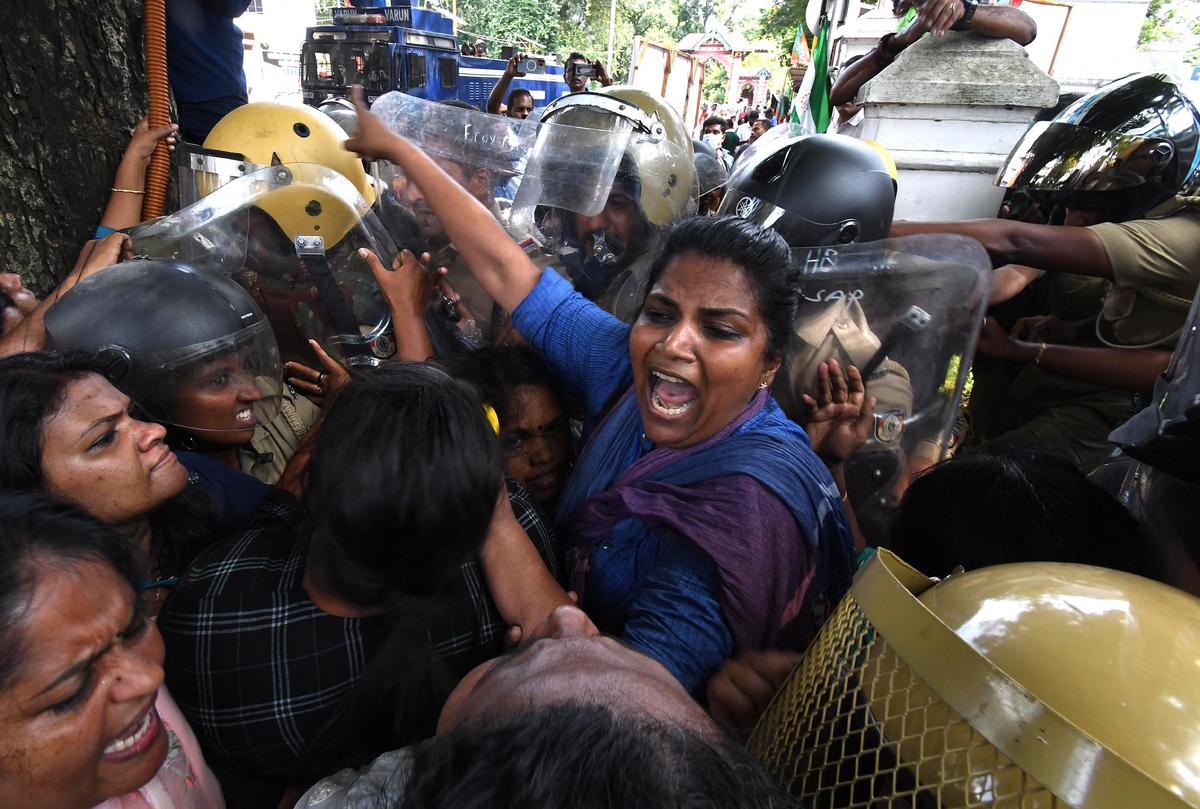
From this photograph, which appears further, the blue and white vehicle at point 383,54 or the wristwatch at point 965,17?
the blue and white vehicle at point 383,54

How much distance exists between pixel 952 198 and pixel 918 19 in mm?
1027

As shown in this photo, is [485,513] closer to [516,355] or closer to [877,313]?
[516,355]

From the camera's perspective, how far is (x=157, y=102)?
2.40 m

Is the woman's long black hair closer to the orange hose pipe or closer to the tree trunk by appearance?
the tree trunk

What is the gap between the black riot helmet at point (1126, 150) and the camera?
245cm

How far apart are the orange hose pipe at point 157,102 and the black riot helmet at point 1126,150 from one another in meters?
3.37

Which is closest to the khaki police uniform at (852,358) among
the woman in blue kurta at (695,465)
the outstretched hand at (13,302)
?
the woman in blue kurta at (695,465)

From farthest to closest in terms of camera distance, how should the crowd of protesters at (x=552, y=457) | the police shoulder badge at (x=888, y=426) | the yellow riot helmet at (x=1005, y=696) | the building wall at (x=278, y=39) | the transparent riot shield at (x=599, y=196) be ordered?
the building wall at (x=278, y=39)
the transparent riot shield at (x=599, y=196)
the police shoulder badge at (x=888, y=426)
the crowd of protesters at (x=552, y=457)
the yellow riot helmet at (x=1005, y=696)

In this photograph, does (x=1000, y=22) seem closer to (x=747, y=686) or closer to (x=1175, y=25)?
(x=747, y=686)

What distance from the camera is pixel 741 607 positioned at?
48.9 inches

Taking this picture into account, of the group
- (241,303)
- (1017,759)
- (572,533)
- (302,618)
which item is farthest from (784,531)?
(241,303)

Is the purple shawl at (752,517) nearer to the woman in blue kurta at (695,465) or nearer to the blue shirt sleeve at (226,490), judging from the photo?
the woman in blue kurta at (695,465)

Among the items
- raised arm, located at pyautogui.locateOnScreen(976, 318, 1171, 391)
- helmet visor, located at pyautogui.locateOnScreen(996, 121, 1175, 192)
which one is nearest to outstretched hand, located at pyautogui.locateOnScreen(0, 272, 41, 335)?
raised arm, located at pyautogui.locateOnScreen(976, 318, 1171, 391)

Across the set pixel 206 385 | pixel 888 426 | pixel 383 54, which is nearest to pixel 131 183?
pixel 206 385
